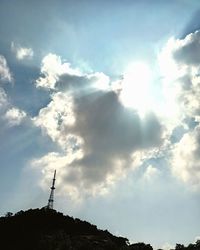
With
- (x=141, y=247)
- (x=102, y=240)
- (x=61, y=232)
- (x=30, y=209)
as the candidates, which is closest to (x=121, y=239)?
(x=141, y=247)

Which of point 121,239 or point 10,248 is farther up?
point 121,239

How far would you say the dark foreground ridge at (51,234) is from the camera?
276 feet

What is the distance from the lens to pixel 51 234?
305ft

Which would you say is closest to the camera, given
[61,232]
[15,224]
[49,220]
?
[61,232]

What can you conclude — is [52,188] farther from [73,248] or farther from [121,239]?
[73,248]

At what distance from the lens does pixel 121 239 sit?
10838 centimetres

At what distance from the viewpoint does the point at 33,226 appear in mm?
99688

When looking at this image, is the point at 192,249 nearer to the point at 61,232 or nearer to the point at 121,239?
the point at 121,239

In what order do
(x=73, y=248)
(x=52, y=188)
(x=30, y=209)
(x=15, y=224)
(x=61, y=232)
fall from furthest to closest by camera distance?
(x=52, y=188), (x=30, y=209), (x=15, y=224), (x=61, y=232), (x=73, y=248)

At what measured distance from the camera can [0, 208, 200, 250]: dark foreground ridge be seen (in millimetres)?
84062

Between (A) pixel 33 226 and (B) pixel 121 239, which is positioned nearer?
(A) pixel 33 226

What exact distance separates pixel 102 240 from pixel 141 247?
13.2 metres

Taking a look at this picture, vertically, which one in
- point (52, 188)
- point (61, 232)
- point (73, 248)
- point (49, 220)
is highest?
point (52, 188)

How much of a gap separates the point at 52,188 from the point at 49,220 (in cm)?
2295
